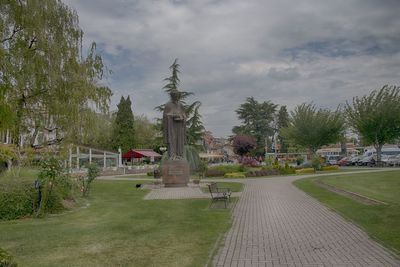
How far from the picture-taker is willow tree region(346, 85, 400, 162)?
48.0 metres

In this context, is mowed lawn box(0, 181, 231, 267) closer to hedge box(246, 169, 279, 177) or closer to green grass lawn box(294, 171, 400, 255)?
green grass lawn box(294, 171, 400, 255)

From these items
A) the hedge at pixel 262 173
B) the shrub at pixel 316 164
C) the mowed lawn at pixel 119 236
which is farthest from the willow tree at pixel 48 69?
the shrub at pixel 316 164

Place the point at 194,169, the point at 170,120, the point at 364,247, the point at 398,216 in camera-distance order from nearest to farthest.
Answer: the point at 364,247 → the point at 398,216 → the point at 170,120 → the point at 194,169

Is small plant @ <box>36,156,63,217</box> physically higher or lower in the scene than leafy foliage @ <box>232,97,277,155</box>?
lower

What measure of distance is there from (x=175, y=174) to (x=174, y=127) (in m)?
2.72

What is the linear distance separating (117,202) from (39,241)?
7.73 meters

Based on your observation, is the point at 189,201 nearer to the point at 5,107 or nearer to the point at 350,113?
the point at 5,107

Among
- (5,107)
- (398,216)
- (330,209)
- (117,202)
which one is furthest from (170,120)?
(5,107)

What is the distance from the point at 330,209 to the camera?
46.4ft

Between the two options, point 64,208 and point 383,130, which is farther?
point 383,130

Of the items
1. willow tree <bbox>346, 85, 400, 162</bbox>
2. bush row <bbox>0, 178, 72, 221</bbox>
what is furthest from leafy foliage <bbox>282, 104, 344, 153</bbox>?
bush row <bbox>0, 178, 72, 221</bbox>

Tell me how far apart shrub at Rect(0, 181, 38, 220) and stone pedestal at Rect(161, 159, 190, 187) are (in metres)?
10.1

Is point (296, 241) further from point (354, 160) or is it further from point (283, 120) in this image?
point (283, 120)

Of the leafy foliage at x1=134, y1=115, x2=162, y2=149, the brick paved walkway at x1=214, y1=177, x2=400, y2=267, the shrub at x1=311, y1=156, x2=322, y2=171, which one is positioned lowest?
the brick paved walkway at x1=214, y1=177, x2=400, y2=267
